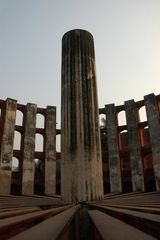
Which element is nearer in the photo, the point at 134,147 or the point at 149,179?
the point at 149,179

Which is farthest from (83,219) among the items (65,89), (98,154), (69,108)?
(65,89)

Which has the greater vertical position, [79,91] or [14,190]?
[79,91]

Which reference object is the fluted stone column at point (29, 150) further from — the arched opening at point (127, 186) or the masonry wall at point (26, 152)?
the arched opening at point (127, 186)

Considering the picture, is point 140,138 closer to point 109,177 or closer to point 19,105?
point 109,177

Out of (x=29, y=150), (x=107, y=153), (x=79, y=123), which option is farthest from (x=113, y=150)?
(x=79, y=123)

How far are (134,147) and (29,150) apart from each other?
980cm

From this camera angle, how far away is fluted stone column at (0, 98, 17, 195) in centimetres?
2072

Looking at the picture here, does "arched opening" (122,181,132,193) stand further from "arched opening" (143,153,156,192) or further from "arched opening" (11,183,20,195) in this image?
"arched opening" (11,183,20,195)

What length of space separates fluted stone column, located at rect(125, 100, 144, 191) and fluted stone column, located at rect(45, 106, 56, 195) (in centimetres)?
731

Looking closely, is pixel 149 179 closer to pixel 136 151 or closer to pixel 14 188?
pixel 136 151

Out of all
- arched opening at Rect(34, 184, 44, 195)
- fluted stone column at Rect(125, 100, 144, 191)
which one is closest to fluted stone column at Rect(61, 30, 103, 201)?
fluted stone column at Rect(125, 100, 144, 191)

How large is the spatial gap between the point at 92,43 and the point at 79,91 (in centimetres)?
299

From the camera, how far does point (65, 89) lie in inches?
417

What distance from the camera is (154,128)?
71.9 feet
